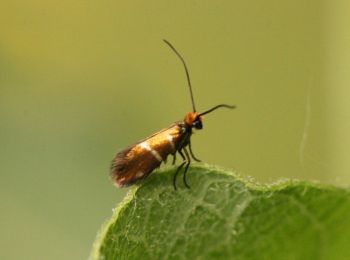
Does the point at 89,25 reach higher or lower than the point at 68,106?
higher

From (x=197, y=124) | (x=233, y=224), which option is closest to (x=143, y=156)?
(x=197, y=124)

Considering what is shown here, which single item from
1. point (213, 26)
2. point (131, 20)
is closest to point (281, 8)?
point (213, 26)

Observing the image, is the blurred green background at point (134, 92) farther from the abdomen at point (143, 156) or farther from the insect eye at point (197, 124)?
the abdomen at point (143, 156)

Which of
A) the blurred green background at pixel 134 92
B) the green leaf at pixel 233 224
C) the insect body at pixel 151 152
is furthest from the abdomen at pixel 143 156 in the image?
the blurred green background at pixel 134 92

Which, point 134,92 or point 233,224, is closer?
point 233,224

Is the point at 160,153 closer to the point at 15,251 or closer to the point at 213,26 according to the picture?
the point at 15,251

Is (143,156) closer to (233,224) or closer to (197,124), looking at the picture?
(197,124)
